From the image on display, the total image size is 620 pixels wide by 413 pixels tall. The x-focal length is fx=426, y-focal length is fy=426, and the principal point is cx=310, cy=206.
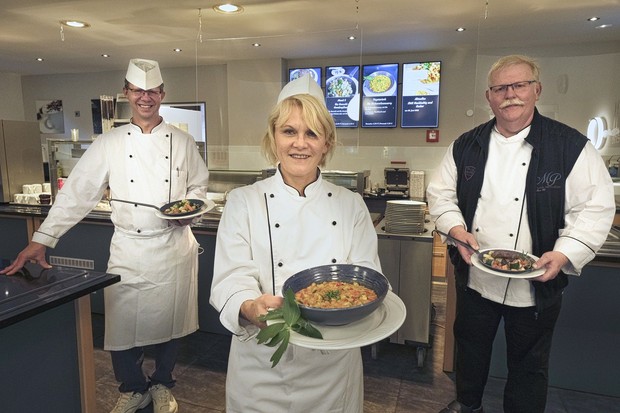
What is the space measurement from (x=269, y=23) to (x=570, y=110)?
2760mm

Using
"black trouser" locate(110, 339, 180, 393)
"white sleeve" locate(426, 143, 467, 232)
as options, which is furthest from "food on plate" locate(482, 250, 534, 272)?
"black trouser" locate(110, 339, 180, 393)

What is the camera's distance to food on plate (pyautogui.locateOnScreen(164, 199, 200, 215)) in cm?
213

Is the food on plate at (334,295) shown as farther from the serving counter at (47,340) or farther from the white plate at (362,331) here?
the serving counter at (47,340)

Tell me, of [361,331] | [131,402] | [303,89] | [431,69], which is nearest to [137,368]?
[131,402]

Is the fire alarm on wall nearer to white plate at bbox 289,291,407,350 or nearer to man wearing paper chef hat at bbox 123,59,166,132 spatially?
man wearing paper chef hat at bbox 123,59,166,132

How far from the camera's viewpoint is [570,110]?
3373mm

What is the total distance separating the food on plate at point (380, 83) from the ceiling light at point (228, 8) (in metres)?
2.39

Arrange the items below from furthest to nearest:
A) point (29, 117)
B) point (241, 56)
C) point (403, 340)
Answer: point (29, 117)
point (241, 56)
point (403, 340)

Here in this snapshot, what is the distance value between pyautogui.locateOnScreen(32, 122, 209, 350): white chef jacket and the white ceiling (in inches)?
73.1

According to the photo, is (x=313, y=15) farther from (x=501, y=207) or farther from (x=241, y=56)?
(x=501, y=207)

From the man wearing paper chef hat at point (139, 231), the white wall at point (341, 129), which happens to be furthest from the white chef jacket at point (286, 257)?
the white wall at point (341, 129)

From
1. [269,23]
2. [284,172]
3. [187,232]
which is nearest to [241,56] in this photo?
[269,23]

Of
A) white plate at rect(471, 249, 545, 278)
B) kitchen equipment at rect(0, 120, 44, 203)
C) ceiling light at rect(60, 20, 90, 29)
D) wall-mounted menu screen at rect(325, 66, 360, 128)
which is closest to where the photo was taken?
white plate at rect(471, 249, 545, 278)

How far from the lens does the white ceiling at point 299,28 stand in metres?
3.59
